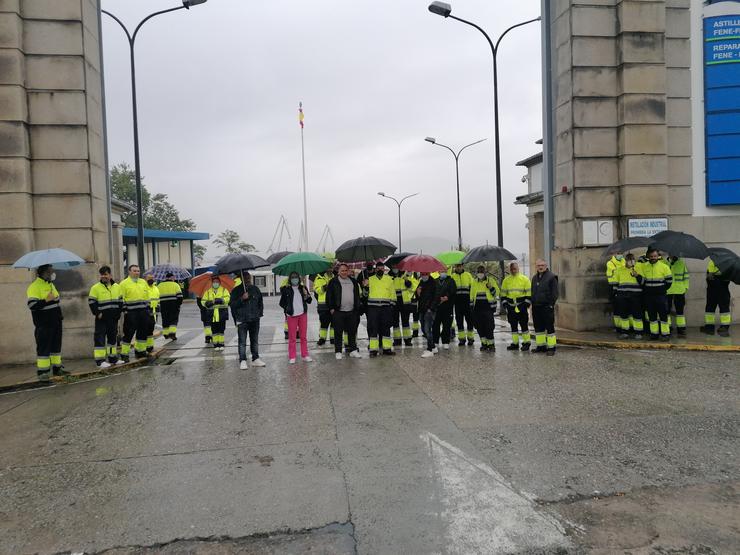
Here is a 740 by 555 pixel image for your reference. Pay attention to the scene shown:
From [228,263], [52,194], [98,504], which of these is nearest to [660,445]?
[98,504]

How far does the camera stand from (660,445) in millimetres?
4918

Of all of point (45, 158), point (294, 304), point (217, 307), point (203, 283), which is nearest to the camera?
point (294, 304)

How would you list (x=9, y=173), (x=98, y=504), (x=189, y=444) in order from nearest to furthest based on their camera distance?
1. (x=98, y=504)
2. (x=189, y=444)
3. (x=9, y=173)

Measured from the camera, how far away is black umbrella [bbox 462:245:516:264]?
9797 millimetres

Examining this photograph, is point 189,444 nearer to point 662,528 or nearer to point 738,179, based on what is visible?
point 662,528

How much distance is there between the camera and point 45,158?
10.5 metres

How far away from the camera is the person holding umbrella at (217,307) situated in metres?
11.8

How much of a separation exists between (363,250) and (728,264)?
7464 millimetres

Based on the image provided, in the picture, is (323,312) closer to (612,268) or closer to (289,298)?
(289,298)

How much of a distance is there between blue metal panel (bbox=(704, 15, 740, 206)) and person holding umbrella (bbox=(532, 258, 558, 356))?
20.1 feet

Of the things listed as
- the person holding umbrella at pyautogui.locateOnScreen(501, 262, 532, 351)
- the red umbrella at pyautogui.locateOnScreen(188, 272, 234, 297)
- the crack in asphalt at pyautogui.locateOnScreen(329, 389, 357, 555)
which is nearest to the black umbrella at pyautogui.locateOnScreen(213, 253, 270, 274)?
the red umbrella at pyautogui.locateOnScreen(188, 272, 234, 297)

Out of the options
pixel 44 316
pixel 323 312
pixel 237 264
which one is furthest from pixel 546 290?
pixel 44 316

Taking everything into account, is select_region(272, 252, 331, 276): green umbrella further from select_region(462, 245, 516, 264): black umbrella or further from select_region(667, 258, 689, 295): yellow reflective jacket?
select_region(667, 258, 689, 295): yellow reflective jacket

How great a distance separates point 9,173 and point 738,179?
1641cm
